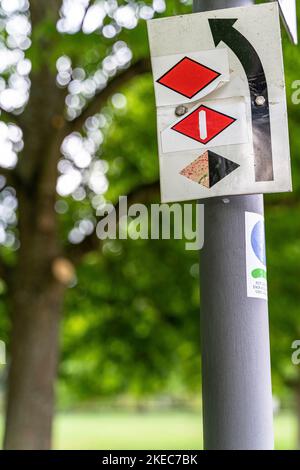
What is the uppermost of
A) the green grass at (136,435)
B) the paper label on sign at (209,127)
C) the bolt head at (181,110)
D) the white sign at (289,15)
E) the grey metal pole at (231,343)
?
the green grass at (136,435)

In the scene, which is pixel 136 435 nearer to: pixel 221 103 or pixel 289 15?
pixel 289 15

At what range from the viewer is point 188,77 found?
2.38 metres

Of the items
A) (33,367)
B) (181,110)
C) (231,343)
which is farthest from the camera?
(33,367)

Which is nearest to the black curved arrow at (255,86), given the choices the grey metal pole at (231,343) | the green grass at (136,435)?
the grey metal pole at (231,343)

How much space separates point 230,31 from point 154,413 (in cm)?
7298

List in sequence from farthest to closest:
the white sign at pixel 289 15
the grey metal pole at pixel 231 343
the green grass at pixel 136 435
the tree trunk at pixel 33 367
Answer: the green grass at pixel 136 435 < the tree trunk at pixel 33 367 < the white sign at pixel 289 15 < the grey metal pole at pixel 231 343

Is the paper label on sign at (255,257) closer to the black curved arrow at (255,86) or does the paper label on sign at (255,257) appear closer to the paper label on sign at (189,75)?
the black curved arrow at (255,86)

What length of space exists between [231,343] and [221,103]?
0.77m

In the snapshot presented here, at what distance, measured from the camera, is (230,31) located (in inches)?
92.6

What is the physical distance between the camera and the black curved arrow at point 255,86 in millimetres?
2256

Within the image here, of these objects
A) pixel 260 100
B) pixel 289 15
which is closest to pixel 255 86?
pixel 260 100

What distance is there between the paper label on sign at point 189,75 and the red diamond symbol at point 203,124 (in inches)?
2.3

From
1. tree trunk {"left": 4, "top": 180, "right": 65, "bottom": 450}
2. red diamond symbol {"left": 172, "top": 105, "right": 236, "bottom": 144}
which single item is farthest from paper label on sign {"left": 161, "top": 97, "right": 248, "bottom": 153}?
tree trunk {"left": 4, "top": 180, "right": 65, "bottom": 450}

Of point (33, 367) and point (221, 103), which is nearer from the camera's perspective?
point (221, 103)
